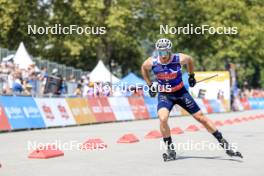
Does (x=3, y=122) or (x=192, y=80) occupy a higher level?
(x=192, y=80)

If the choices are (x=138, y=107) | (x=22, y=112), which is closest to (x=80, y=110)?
(x=22, y=112)

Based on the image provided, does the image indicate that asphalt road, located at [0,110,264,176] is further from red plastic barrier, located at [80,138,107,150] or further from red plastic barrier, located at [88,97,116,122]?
red plastic barrier, located at [88,97,116,122]

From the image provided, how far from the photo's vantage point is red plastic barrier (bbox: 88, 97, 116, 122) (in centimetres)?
2567

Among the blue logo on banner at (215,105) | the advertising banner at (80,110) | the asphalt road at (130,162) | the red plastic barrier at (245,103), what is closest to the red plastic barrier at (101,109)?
the advertising banner at (80,110)

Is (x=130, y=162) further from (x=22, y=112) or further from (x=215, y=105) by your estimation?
(x=215, y=105)

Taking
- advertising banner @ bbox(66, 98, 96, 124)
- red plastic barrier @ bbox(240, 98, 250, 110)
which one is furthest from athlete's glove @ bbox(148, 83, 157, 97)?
red plastic barrier @ bbox(240, 98, 250, 110)

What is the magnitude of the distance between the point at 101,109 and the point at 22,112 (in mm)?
6437

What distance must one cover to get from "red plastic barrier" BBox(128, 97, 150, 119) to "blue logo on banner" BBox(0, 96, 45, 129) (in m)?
8.81

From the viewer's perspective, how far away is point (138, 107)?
100 feet

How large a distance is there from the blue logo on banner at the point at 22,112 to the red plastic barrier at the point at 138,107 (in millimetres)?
8805

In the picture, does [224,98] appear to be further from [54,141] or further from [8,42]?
[54,141]

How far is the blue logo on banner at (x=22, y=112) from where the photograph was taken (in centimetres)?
1952

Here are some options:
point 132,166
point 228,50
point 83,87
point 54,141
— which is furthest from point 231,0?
point 132,166

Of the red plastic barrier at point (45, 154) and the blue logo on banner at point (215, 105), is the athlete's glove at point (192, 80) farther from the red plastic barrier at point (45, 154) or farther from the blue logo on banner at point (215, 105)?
the blue logo on banner at point (215, 105)
